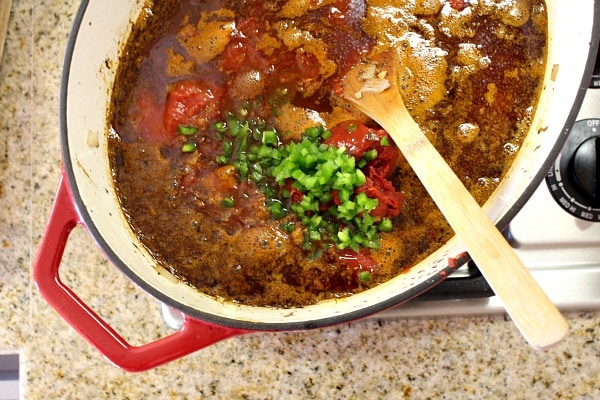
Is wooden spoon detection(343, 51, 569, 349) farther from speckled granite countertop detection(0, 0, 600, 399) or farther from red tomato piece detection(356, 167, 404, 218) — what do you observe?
speckled granite countertop detection(0, 0, 600, 399)

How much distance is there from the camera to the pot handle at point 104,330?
862mm

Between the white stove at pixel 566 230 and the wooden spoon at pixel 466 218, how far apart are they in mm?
218

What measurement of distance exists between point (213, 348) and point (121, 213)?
318 mm

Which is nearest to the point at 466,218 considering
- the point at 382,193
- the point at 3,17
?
the point at 382,193

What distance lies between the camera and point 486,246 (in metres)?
0.81

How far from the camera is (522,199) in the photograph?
832 millimetres

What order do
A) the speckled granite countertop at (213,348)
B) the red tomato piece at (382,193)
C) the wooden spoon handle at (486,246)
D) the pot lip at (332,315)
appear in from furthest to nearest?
the speckled granite countertop at (213,348), the red tomato piece at (382,193), the pot lip at (332,315), the wooden spoon handle at (486,246)

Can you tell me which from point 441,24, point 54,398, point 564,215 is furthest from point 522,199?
point 54,398

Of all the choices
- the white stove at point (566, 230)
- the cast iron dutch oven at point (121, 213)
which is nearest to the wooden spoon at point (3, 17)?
the cast iron dutch oven at point (121, 213)

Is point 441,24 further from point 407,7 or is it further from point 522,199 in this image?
point 522,199

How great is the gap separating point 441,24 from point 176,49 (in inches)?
18.9

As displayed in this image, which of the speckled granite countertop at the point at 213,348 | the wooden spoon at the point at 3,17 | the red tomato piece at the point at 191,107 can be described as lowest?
the speckled granite countertop at the point at 213,348

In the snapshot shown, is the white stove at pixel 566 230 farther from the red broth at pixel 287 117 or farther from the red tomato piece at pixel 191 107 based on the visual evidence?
the red tomato piece at pixel 191 107

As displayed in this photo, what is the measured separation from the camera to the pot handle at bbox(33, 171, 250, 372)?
862 mm
